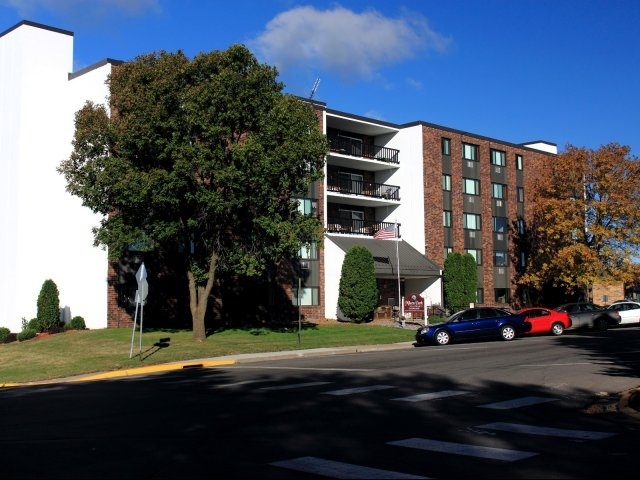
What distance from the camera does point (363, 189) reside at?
45.9 metres

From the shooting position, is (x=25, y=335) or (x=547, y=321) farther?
(x=547, y=321)

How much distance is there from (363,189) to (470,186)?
350 inches

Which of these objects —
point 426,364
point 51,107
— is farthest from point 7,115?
point 426,364

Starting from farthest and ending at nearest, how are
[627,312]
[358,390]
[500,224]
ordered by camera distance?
[500,224], [627,312], [358,390]

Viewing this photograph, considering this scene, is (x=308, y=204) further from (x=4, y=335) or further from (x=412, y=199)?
(x=4, y=335)

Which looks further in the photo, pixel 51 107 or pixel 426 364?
pixel 51 107

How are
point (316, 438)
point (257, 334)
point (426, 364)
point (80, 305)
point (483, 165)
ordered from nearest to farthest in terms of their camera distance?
1. point (316, 438)
2. point (426, 364)
3. point (257, 334)
4. point (80, 305)
5. point (483, 165)

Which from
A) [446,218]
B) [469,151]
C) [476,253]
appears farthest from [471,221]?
[469,151]

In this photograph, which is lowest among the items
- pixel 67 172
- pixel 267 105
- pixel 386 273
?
pixel 386 273

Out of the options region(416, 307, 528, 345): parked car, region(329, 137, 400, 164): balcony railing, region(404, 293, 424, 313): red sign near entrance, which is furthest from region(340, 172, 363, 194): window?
region(416, 307, 528, 345): parked car

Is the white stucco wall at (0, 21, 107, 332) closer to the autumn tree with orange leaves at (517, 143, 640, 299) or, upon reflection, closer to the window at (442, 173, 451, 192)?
the window at (442, 173, 451, 192)

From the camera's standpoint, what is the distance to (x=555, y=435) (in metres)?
8.62

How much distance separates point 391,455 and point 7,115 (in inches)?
1306

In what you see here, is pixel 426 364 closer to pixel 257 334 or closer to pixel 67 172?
pixel 257 334
